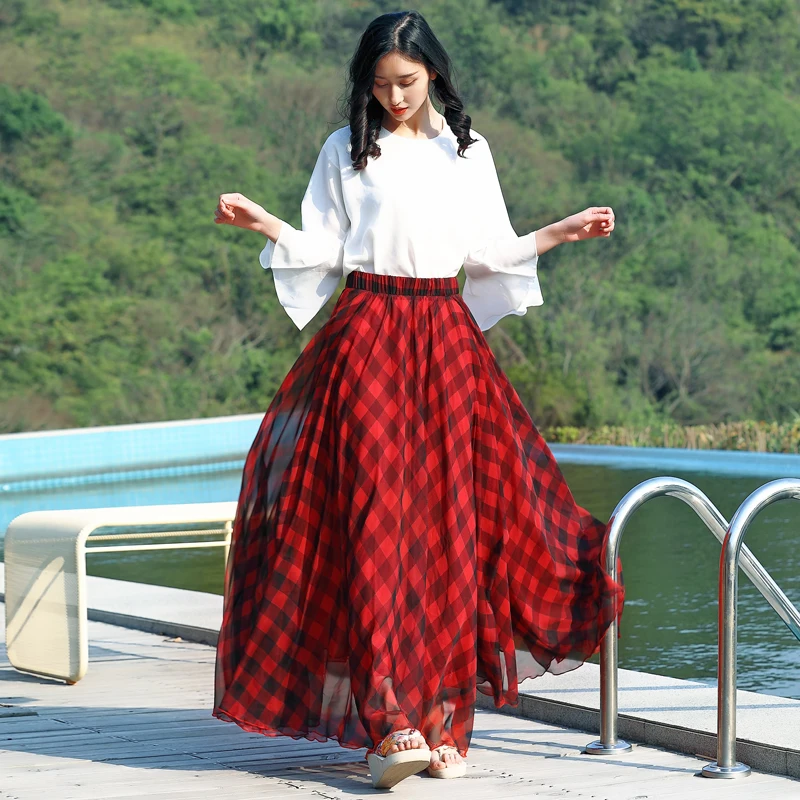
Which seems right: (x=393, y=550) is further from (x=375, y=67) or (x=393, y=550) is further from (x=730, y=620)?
(x=375, y=67)

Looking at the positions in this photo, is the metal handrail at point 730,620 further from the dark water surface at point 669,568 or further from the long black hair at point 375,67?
the dark water surface at point 669,568

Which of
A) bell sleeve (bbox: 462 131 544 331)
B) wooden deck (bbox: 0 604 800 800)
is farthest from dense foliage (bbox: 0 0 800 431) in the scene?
bell sleeve (bbox: 462 131 544 331)

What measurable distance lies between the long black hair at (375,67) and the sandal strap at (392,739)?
3.37 feet

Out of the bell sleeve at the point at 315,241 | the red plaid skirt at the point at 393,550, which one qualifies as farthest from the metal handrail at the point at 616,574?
the bell sleeve at the point at 315,241

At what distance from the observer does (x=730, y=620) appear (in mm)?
2410

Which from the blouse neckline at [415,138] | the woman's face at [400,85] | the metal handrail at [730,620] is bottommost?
the metal handrail at [730,620]

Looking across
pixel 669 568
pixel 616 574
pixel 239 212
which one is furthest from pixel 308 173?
pixel 616 574

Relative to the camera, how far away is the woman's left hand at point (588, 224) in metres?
2.65

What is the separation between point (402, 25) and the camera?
8.43ft

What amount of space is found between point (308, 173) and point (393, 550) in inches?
704

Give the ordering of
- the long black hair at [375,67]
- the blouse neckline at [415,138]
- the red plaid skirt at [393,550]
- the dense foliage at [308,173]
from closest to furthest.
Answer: the red plaid skirt at [393,550], the long black hair at [375,67], the blouse neckline at [415,138], the dense foliage at [308,173]

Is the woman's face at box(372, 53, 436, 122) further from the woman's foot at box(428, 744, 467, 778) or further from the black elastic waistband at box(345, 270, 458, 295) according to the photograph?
the woman's foot at box(428, 744, 467, 778)

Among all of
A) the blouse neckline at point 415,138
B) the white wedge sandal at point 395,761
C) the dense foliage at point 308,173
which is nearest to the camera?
the white wedge sandal at point 395,761

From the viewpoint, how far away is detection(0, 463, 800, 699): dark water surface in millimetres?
4523
